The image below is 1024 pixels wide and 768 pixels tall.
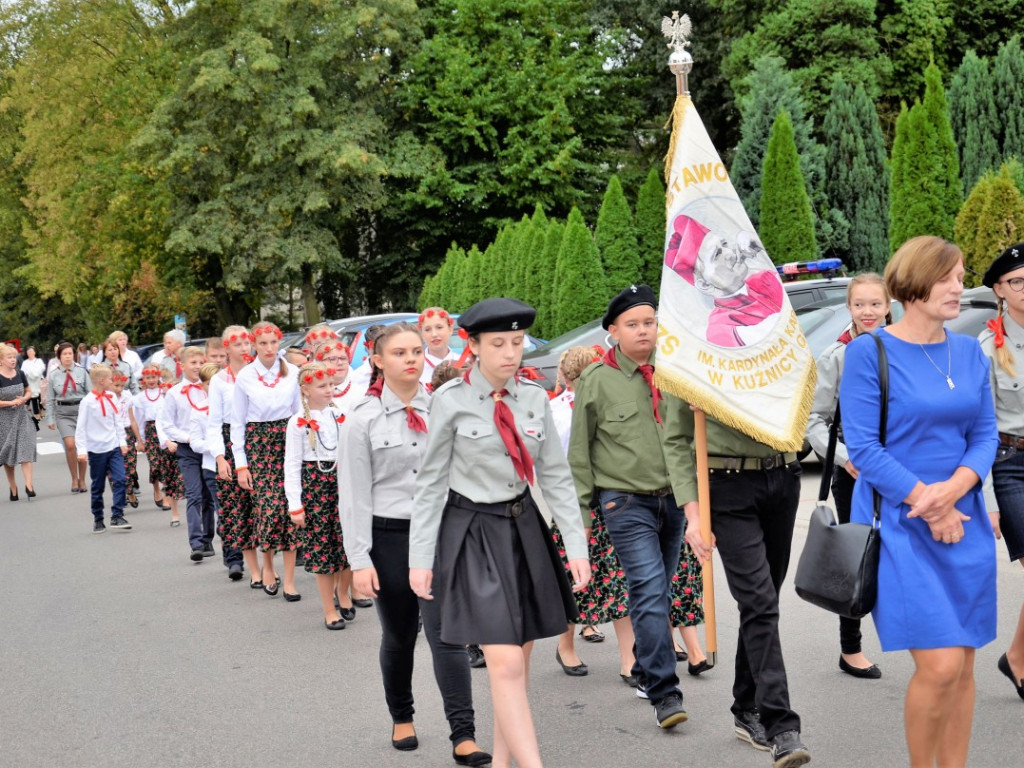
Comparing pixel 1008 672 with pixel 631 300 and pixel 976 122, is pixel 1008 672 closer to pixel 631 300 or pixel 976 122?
pixel 631 300

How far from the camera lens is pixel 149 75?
133 ft

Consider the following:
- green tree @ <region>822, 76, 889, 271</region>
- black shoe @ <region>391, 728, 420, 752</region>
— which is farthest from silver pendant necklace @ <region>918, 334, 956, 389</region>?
green tree @ <region>822, 76, 889, 271</region>

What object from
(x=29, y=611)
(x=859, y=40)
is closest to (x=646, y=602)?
(x=29, y=611)

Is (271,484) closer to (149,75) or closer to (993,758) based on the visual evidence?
(993,758)

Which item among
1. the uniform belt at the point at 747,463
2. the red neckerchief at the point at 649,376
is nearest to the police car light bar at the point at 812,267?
the red neckerchief at the point at 649,376

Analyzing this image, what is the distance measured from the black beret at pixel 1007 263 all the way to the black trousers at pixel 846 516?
1.19m

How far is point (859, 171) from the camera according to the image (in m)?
29.4

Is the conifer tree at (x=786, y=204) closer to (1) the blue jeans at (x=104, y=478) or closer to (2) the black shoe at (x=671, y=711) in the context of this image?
(1) the blue jeans at (x=104, y=478)

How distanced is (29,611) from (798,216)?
18.4 meters

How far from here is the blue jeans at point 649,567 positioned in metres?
5.35

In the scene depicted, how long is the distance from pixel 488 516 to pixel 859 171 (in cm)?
2672

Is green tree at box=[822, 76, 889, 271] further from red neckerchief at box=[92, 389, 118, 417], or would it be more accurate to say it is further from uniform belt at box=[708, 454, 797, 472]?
uniform belt at box=[708, 454, 797, 472]

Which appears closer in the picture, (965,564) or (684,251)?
(965,564)

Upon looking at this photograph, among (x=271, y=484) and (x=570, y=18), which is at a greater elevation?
(x=570, y=18)
